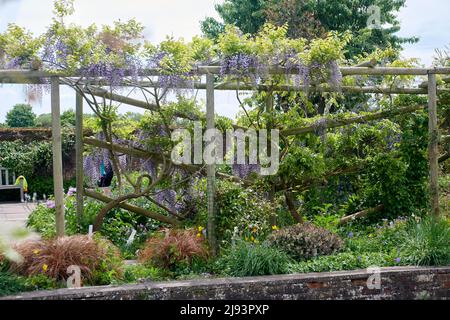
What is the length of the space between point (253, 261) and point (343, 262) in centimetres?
90

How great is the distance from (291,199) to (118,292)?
369cm

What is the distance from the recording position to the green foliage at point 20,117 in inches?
1241

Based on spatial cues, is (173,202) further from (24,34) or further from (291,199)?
(24,34)

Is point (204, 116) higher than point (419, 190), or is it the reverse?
point (204, 116)

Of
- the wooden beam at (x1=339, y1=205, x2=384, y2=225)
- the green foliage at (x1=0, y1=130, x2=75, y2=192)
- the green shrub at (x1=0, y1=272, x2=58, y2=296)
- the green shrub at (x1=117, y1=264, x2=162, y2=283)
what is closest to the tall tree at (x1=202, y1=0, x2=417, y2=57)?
the green foliage at (x1=0, y1=130, x2=75, y2=192)

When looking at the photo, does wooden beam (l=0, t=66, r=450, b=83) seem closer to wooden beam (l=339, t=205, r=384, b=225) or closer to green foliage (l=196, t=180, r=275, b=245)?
green foliage (l=196, t=180, r=275, b=245)

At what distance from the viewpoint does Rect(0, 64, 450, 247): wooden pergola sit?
563 cm

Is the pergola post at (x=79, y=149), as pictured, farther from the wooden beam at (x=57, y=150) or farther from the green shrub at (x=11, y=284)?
the green shrub at (x=11, y=284)

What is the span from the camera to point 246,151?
725 cm

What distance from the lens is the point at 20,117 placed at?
1244 inches

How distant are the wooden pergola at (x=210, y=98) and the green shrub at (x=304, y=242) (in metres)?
0.80
